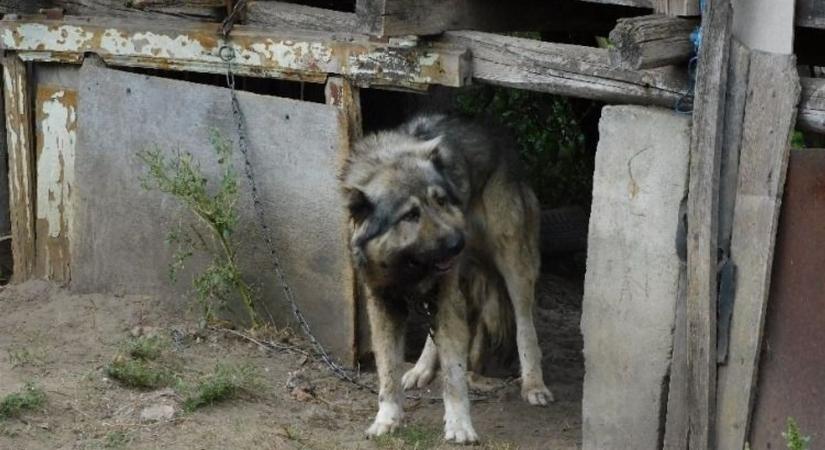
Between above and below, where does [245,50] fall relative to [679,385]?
above

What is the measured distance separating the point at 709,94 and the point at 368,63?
2.41 meters

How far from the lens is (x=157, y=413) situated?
24.1 feet

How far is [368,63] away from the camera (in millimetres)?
7934

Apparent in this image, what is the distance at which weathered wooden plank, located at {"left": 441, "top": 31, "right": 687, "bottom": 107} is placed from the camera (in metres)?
6.52

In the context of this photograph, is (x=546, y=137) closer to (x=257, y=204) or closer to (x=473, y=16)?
(x=257, y=204)

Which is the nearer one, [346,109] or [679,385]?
[679,385]

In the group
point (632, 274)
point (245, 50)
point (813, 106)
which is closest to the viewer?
point (813, 106)

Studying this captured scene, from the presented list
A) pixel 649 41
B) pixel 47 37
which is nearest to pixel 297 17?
pixel 47 37

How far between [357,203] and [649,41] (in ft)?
6.48

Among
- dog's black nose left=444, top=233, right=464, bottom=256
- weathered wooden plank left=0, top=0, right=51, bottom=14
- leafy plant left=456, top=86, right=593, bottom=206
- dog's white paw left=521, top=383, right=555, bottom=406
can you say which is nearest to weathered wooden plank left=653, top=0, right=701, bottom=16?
dog's black nose left=444, top=233, right=464, bottom=256

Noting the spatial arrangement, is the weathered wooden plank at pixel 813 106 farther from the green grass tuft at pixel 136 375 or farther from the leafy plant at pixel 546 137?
the leafy plant at pixel 546 137

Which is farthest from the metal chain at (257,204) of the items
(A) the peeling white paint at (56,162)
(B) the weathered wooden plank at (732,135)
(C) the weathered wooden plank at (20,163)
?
(B) the weathered wooden plank at (732,135)

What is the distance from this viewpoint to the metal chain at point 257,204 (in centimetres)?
846

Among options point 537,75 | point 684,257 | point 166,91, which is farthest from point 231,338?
point 684,257
